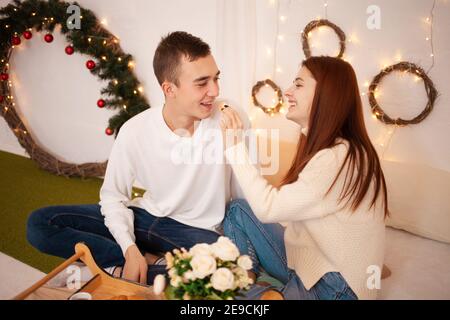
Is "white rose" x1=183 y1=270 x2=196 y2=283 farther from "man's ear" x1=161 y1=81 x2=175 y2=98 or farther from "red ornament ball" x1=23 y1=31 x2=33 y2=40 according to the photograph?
"red ornament ball" x1=23 y1=31 x2=33 y2=40

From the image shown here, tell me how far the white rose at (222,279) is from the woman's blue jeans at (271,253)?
0.39 metres

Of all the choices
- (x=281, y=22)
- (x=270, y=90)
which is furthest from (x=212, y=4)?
(x=270, y=90)

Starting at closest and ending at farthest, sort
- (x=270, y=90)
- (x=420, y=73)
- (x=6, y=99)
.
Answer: (x=420, y=73) < (x=270, y=90) < (x=6, y=99)

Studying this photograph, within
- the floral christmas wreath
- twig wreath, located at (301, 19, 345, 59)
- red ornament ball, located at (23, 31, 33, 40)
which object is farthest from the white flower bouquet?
red ornament ball, located at (23, 31, 33, 40)

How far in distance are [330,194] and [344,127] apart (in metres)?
0.25

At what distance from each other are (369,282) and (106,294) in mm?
841

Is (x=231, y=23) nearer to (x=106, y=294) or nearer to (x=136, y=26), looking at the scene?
(x=136, y=26)

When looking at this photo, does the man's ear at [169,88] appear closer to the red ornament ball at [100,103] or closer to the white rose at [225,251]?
the white rose at [225,251]

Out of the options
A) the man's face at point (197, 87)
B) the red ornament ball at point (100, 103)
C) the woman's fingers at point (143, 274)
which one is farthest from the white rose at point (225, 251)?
A: the red ornament ball at point (100, 103)

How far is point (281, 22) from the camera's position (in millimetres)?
2117

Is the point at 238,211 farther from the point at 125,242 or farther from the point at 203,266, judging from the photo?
the point at 203,266

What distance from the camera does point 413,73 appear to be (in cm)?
183

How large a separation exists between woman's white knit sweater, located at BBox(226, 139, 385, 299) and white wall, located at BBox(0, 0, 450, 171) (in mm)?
841

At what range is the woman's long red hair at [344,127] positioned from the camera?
1.20 meters
